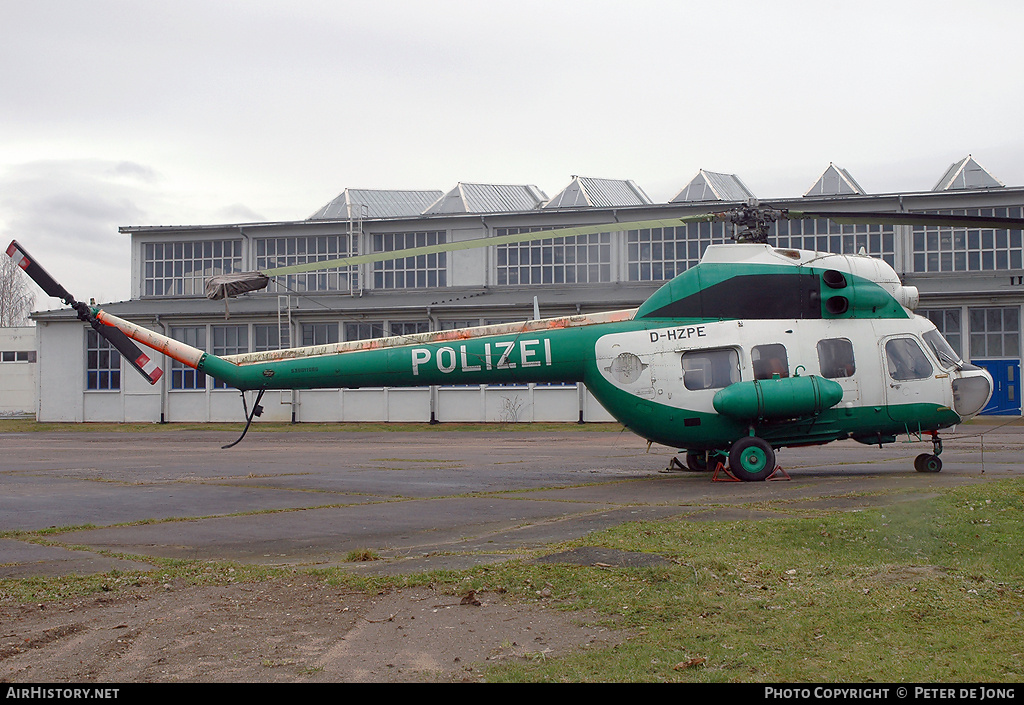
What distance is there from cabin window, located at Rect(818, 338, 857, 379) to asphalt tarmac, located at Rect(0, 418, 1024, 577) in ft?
5.85

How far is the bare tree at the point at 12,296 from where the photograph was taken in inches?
4481

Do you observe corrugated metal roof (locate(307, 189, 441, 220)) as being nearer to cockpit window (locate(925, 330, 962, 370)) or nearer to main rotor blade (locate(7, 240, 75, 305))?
main rotor blade (locate(7, 240, 75, 305))

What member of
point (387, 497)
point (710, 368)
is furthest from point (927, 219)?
point (387, 497)

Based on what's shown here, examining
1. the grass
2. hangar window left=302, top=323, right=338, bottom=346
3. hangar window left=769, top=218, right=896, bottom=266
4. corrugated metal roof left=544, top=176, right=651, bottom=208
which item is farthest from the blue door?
the grass

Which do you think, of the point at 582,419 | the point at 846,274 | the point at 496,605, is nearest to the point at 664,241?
the point at 582,419

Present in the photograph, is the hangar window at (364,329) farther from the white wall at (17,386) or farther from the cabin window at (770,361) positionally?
the white wall at (17,386)

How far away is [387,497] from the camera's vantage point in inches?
522

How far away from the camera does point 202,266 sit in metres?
56.2

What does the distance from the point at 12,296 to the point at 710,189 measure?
99434 mm

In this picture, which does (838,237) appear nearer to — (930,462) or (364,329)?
(364,329)

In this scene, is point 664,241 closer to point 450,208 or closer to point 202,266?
point 450,208

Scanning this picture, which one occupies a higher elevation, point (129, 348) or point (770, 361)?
point (129, 348)

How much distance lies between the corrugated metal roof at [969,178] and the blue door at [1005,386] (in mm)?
13334
